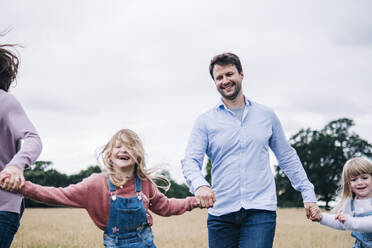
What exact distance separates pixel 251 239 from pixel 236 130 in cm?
111

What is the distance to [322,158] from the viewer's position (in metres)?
52.8

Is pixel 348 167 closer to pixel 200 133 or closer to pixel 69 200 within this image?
pixel 200 133

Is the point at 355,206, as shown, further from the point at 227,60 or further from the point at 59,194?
the point at 59,194

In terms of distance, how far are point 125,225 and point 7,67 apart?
1.67m

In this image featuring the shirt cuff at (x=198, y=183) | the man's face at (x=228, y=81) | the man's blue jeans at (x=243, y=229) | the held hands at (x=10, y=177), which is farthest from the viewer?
the man's face at (x=228, y=81)

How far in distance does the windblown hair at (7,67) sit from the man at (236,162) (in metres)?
1.88

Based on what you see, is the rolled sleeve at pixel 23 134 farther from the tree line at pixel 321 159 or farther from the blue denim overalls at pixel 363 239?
the tree line at pixel 321 159

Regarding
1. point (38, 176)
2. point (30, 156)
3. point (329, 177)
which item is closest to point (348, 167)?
point (30, 156)

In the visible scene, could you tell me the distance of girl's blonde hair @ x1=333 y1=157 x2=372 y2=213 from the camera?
212 inches

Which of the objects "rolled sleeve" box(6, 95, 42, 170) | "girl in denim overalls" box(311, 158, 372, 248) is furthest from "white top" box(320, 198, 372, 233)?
"rolled sleeve" box(6, 95, 42, 170)

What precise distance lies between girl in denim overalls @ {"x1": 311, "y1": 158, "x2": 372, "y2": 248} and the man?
38cm

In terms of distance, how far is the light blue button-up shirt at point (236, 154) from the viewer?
4535 mm

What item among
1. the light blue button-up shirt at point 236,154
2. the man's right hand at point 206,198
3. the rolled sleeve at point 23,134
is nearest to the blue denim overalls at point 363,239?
the light blue button-up shirt at point 236,154

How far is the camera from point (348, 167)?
5.48 metres
